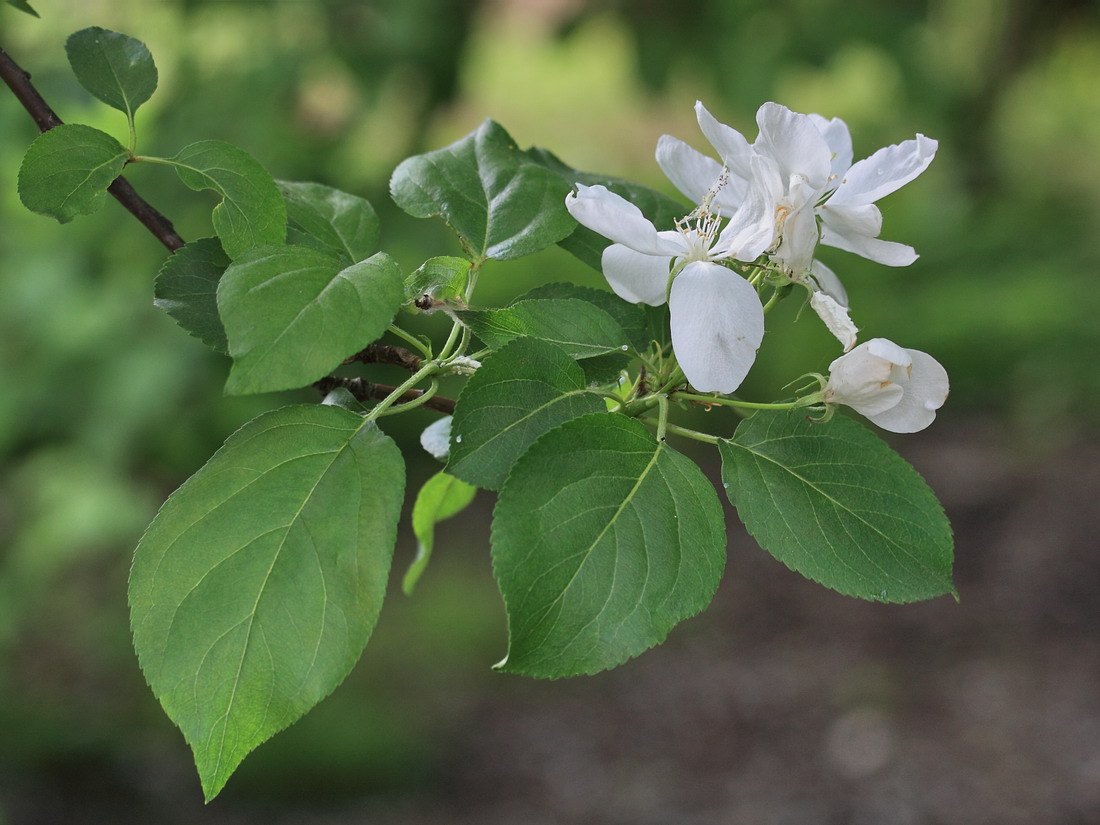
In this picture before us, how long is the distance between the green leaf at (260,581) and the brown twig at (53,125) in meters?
0.15

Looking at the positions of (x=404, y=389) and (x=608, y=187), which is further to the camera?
(x=608, y=187)

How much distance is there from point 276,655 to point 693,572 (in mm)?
171

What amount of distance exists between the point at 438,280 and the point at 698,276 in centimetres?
12

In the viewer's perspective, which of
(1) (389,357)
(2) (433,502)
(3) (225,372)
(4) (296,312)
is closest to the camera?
(4) (296,312)

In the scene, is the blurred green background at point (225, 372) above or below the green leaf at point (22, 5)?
below

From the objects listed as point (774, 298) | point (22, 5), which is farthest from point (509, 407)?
point (22, 5)

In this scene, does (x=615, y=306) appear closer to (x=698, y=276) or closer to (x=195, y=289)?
(x=698, y=276)

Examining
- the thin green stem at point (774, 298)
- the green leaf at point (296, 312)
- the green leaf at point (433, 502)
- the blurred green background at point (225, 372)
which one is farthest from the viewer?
the blurred green background at point (225, 372)

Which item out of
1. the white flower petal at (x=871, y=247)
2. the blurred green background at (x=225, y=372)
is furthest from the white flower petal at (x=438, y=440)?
the blurred green background at (x=225, y=372)

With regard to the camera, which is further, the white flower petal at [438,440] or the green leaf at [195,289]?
the white flower petal at [438,440]

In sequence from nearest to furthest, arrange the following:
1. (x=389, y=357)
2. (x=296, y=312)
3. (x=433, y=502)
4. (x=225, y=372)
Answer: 1. (x=296, y=312)
2. (x=389, y=357)
3. (x=433, y=502)
4. (x=225, y=372)

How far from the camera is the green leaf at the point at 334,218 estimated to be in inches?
22.1

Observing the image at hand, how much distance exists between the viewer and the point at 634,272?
1.63ft

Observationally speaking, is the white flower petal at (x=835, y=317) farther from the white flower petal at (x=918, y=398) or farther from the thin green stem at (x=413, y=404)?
the thin green stem at (x=413, y=404)
